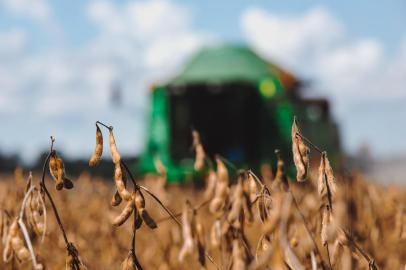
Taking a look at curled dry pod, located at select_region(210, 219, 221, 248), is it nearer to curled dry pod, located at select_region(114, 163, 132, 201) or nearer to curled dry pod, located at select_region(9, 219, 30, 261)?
curled dry pod, located at select_region(114, 163, 132, 201)

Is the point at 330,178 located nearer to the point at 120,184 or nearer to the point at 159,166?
the point at 120,184

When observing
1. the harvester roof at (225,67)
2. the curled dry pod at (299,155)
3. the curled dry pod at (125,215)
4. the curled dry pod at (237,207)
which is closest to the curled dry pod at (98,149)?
the curled dry pod at (125,215)

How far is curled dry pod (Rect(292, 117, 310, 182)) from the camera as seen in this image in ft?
6.97

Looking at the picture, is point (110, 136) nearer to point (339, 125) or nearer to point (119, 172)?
point (119, 172)

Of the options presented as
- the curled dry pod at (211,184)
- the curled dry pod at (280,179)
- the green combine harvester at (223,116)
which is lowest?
the green combine harvester at (223,116)

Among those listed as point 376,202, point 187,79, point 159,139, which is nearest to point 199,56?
point 187,79

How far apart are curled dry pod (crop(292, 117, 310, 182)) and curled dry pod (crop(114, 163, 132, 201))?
49 cm

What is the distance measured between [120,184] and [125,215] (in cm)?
11

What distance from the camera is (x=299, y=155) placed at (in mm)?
2139

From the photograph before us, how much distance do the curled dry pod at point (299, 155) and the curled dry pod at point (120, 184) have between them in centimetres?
49

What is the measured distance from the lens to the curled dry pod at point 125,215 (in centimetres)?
207

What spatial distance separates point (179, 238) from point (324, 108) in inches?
816

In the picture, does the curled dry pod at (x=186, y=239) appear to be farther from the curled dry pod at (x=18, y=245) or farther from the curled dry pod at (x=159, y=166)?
the curled dry pod at (x=159, y=166)

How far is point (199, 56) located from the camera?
21688 mm
